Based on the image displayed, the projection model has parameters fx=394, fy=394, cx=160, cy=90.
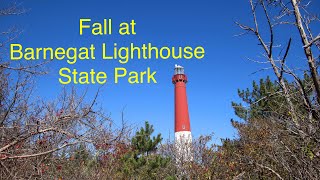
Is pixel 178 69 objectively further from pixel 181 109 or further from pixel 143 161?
pixel 143 161

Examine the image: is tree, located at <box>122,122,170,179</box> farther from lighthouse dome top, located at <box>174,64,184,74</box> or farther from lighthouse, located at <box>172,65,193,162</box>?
lighthouse dome top, located at <box>174,64,184,74</box>

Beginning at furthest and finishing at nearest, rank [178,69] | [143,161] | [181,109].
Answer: [178,69] → [181,109] → [143,161]

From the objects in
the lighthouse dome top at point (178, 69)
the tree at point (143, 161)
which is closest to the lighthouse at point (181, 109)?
the lighthouse dome top at point (178, 69)

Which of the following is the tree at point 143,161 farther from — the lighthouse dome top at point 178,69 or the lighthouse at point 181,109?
the lighthouse dome top at point 178,69

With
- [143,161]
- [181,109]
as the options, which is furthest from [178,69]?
[143,161]

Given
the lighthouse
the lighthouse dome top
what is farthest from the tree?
the lighthouse dome top

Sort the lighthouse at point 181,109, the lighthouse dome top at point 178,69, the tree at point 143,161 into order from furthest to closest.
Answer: the lighthouse dome top at point 178,69, the lighthouse at point 181,109, the tree at point 143,161

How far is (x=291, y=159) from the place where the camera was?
544 centimetres

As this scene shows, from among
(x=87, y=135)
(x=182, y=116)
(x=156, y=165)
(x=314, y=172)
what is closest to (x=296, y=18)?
(x=314, y=172)

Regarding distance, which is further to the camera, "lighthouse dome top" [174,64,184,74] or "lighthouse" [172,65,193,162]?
"lighthouse dome top" [174,64,184,74]

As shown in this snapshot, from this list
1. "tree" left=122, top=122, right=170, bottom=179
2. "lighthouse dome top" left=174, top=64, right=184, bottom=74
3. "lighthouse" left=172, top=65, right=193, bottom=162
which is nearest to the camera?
"tree" left=122, top=122, right=170, bottom=179

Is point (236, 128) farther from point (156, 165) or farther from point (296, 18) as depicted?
point (296, 18)

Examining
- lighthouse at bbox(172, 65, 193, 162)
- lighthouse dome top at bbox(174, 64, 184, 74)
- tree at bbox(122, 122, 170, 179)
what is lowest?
tree at bbox(122, 122, 170, 179)

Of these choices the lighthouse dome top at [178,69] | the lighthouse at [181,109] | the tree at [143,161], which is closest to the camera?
the tree at [143,161]
